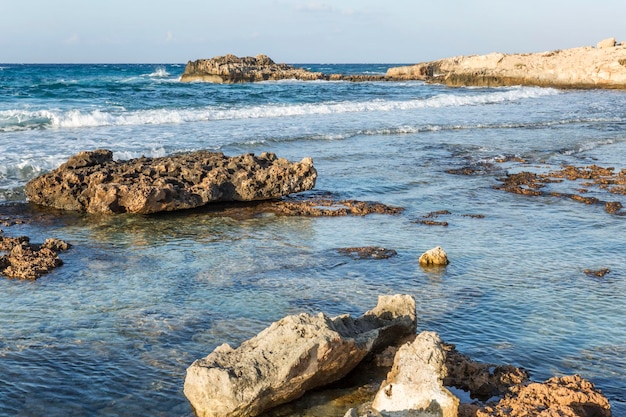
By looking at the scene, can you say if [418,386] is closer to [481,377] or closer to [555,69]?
[481,377]

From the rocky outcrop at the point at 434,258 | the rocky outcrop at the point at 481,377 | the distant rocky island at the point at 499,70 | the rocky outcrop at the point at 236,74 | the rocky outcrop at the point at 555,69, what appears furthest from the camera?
the rocky outcrop at the point at 236,74

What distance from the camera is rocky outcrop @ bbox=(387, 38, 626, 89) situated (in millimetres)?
56000

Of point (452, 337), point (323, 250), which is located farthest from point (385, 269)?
point (452, 337)

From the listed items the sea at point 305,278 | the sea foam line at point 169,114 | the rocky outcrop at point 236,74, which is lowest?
the sea at point 305,278

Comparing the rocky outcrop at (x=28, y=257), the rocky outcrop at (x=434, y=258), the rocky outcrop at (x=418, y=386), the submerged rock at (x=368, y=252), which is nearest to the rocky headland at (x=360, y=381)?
the rocky outcrop at (x=418, y=386)

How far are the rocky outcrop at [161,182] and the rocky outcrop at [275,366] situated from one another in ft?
20.9

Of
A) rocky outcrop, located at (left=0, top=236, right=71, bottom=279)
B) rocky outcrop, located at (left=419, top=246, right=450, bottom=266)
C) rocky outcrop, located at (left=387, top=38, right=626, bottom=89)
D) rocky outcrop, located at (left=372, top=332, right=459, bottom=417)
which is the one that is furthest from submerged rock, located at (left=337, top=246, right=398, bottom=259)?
rocky outcrop, located at (left=387, top=38, right=626, bottom=89)

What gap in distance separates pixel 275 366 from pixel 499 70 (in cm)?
6587

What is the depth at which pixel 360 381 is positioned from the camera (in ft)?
18.0

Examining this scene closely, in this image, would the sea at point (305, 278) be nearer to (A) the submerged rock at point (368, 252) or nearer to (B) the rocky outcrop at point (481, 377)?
(A) the submerged rock at point (368, 252)

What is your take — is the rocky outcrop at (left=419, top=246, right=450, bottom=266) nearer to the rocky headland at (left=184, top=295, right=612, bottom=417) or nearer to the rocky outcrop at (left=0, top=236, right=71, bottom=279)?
the rocky headland at (left=184, top=295, right=612, bottom=417)

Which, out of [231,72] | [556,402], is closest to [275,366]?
[556,402]

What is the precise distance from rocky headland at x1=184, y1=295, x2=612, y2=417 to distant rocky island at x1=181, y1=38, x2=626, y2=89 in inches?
2166

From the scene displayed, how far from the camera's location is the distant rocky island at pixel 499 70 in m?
56.8
